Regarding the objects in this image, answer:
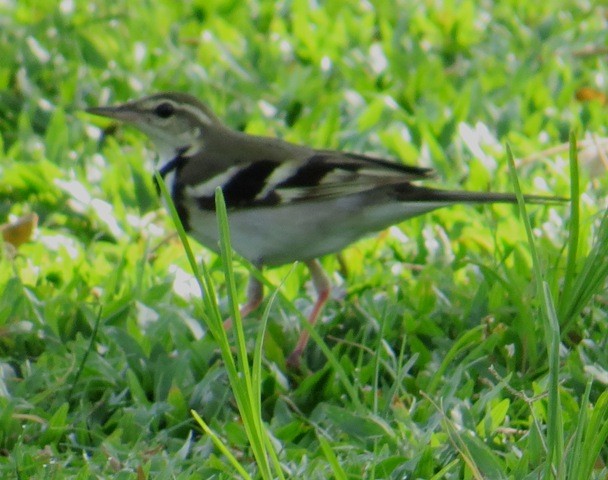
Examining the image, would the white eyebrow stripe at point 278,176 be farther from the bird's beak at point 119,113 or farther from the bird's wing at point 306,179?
the bird's beak at point 119,113

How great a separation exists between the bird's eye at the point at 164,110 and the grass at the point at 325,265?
1.92ft

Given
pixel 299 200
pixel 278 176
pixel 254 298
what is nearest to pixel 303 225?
pixel 299 200

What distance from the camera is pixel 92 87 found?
7488mm

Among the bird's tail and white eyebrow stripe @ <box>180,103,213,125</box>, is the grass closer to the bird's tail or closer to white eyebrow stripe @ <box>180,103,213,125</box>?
the bird's tail

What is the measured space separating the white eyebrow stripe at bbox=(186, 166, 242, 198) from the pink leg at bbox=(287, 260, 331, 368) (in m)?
0.51

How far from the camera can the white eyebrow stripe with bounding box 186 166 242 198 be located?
5324 millimetres

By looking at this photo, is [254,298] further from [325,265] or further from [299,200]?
[325,265]


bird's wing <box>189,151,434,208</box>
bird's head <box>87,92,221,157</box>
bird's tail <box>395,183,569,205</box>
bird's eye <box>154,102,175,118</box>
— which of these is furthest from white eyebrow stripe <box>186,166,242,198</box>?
bird's tail <box>395,183,569,205</box>

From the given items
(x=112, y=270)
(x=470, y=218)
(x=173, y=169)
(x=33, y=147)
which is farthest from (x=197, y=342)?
(x=33, y=147)

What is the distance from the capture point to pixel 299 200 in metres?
5.20

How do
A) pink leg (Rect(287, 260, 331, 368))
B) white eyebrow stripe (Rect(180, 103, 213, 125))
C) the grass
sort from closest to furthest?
the grass → pink leg (Rect(287, 260, 331, 368)) → white eyebrow stripe (Rect(180, 103, 213, 125))

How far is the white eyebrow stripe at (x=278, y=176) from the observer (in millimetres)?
5230

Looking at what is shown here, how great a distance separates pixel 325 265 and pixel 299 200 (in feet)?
2.42

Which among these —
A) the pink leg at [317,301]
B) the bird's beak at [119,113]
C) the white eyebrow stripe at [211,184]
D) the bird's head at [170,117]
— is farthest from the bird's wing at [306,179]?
the bird's beak at [119,113]
